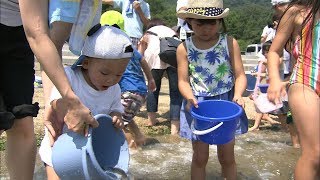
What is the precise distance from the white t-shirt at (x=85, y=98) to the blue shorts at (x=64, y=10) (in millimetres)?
289

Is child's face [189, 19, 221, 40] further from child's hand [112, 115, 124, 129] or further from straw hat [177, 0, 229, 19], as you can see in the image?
child's hand [112, 115, 124, 129]

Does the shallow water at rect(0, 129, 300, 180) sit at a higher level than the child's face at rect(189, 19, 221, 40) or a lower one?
lower

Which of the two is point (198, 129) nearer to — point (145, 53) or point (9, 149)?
point (9, 149)

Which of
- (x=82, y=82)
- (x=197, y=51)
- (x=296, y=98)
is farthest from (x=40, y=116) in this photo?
(x=296, y=98)

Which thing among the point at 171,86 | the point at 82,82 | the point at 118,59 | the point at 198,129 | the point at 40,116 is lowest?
the point at 40,116

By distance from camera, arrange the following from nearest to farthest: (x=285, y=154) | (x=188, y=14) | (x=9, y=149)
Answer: (x=9, y=149), (x=188, y=14), (x=285, y=154)

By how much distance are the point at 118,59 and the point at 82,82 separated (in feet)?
0.82

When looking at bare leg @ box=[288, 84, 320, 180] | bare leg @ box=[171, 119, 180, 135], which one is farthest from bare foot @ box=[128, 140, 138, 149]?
bare leg @ box=[288, 84, 320, 180]

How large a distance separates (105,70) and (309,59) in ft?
3.47

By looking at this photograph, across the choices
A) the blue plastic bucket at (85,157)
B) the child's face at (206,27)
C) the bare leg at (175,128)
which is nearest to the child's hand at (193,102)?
the child's face at (206,27)

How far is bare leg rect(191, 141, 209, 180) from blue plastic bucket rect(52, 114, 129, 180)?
105 centimetres

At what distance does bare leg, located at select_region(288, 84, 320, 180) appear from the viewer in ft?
7.06

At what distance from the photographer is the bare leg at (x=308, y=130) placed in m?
2.15

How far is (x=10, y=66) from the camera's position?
2.37 meters
